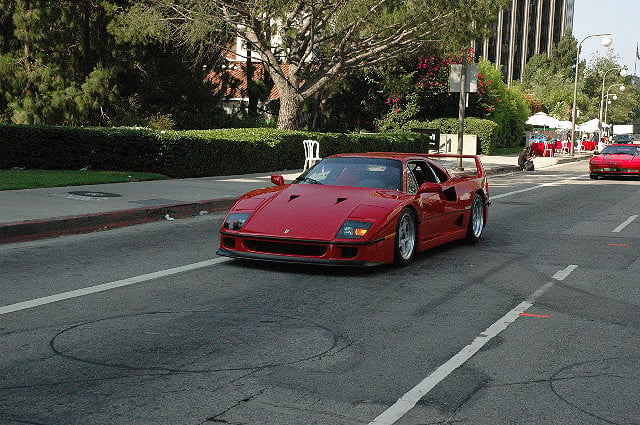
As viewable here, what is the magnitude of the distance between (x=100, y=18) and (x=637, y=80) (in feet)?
618

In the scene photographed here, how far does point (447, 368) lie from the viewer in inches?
218

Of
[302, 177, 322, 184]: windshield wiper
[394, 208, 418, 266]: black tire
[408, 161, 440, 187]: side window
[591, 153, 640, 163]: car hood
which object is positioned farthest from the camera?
[591, 153, 640, 163]: car hood

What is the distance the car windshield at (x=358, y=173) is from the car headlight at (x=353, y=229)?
4.18 feet

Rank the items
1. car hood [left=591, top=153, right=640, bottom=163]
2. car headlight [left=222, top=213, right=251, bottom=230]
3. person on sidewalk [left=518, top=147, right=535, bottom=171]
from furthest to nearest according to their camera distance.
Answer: person on sidewalk [left=518, top=147, right=535, bottom=171]
car hood [left=591, top=153, right=640, bottom=163]
car headlight [left=222, top=213, right=251, bottom=230]

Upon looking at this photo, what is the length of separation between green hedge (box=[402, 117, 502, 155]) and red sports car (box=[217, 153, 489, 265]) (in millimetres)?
33174

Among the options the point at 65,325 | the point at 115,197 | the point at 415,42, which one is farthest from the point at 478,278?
the point at 415,42

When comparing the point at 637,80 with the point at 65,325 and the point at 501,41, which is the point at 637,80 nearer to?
the point at 501,41

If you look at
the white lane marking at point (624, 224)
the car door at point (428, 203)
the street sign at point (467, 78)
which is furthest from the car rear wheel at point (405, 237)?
the street sign at point (467, 78)

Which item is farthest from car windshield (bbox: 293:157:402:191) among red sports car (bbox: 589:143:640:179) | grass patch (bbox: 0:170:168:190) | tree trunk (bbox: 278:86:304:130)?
red sports car (bbox: 589:143:640:179)

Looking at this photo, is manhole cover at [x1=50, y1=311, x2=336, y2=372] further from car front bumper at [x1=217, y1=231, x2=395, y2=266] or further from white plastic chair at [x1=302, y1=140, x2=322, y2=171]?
white plastic chair at [x1=302, y1=140, x2=322, y2=171]

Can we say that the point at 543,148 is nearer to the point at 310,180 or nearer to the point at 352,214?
the point at 310,180

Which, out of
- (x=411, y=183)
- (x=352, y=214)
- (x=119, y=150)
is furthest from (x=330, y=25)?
(x=352, y=214)

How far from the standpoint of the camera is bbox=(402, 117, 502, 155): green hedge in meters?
44.1

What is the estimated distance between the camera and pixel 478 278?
9.11m
